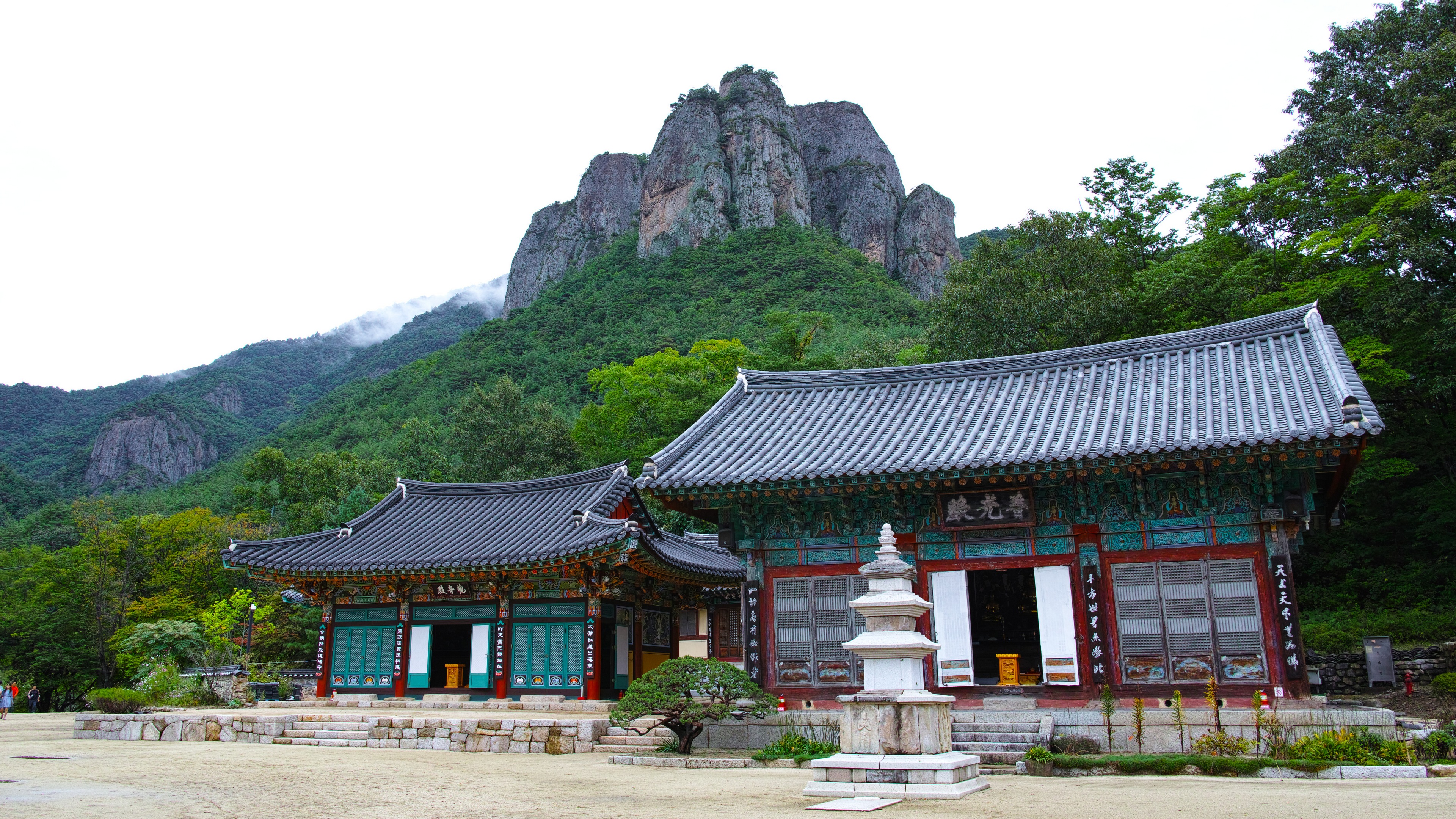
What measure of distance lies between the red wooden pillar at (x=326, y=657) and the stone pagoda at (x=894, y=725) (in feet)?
53.4

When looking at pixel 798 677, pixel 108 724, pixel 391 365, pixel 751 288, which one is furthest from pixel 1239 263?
pixel 391 365

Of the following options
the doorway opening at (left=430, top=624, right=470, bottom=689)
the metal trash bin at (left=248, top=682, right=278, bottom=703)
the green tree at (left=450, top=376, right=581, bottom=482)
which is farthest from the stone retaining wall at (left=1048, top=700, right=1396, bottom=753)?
the green tree at (left=450, top=376, right=581, bottom=482)

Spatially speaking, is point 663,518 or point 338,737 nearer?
point 338,737

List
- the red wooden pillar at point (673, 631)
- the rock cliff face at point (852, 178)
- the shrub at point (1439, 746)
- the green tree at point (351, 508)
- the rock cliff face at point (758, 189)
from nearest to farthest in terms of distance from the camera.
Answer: the shrub at point (1439, 746) → the red wooden pillar at point (673, 631) → the green tree at point (351, 508) → the rock cliff face at point (758, 189) → the rock cliff face at point (852, 178)

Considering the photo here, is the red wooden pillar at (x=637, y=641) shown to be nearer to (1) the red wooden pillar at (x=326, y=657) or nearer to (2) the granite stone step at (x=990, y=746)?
(1) the red wooden pillar at (x=326, y=657)

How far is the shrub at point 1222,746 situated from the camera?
11.3 meters

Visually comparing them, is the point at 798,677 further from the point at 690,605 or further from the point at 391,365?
the point at 391,365

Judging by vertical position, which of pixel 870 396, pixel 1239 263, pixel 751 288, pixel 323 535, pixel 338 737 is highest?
pixel 751 288

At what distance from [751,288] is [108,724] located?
191 feet

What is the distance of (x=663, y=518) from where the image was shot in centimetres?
3550

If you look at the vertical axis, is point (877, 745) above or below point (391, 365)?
below

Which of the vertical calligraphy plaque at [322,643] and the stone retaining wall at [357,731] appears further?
the vertical calligraphy plaque at [322,643]

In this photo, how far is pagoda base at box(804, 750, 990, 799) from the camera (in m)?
8.87

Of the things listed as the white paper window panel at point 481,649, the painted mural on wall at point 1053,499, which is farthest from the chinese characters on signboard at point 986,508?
the white paper window panel at point 481,649
